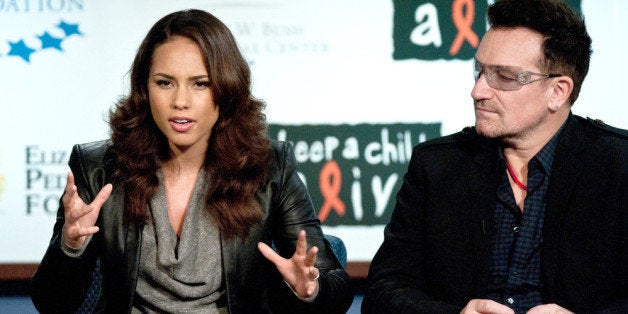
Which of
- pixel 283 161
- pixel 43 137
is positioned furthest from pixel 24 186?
pixel 283 161

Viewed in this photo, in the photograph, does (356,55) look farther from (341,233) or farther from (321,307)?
(321,307)

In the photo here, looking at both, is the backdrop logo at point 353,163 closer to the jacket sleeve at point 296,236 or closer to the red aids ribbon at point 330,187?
the red aids ribbon at point 330,187

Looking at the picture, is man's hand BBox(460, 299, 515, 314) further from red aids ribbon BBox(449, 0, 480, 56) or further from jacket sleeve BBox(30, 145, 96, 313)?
red aids ribbon BBox(449, 0, 480, 56)

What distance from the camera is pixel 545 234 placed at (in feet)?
7.80

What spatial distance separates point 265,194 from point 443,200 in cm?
50

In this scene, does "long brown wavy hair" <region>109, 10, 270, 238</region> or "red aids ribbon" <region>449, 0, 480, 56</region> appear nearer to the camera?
"long brown wavy hair" <region>109, 10, 270, 238</region>

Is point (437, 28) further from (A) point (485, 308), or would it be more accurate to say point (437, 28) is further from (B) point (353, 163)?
(A) point (485, 308)

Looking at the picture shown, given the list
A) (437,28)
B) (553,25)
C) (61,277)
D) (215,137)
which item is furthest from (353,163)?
(61,277)

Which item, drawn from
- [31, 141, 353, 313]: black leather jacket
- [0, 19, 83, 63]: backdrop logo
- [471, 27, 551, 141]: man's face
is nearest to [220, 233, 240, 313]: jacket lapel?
[31, 141, 353, 313]: black leather jacket

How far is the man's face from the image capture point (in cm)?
244

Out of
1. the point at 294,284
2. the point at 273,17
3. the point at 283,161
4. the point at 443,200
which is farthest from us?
the point at 273,17

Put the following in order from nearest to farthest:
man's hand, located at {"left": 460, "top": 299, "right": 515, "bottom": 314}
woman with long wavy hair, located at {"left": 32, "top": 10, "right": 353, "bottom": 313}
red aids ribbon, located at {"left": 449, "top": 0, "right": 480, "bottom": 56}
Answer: man's hand, located at {"left": 460, "top": 299, "right": 515, "bottom": 314}
woman with long wavy hair, located at {"left": 32, "top": 10, "right": 353, "bottom": 313}
red aids ribbon, located at {"left": 449, "top": 0, "right": 480, "bottom": 56}

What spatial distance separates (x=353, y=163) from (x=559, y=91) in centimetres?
209

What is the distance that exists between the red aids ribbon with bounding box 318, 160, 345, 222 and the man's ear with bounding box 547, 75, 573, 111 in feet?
6.92
